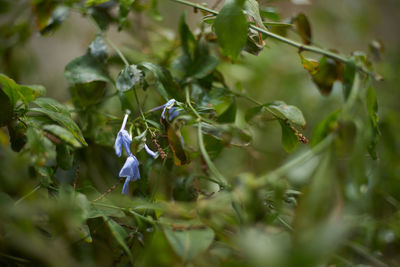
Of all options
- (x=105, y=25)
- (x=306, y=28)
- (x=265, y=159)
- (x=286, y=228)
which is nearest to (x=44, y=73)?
(x=105, y=25)

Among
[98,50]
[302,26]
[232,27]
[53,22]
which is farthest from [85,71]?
[302,26]

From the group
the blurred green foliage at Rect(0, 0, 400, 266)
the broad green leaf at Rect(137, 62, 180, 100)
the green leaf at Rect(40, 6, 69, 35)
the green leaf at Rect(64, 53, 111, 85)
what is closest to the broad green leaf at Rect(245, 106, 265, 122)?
the blurred green foliage at Rect(0, 0, 400, 266)

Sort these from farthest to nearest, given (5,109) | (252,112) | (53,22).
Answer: (53,22) → (252,112) → (5,109)

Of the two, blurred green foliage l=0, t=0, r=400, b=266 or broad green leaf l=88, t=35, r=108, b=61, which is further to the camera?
broad green leaf l=88, t=35, r=108, b=61

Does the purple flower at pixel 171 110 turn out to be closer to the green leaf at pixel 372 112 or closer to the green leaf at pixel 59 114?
the green leaf at pixel 59 114

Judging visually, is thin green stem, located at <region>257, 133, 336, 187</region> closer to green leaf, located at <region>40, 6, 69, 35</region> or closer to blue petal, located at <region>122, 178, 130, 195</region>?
blue petal, located at <region>122, 178, 130, 195</region>

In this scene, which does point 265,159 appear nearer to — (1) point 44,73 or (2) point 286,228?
(2) point 286,228

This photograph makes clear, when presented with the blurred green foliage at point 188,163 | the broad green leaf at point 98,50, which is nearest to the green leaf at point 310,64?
the blurred green foliage at point 188,163

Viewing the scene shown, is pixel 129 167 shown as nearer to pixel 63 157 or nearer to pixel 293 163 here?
pixel 63 157

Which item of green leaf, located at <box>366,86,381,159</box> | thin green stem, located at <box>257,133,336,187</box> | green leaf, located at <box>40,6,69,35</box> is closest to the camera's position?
thin green stem, located at <box>257,133,336,187</box>
